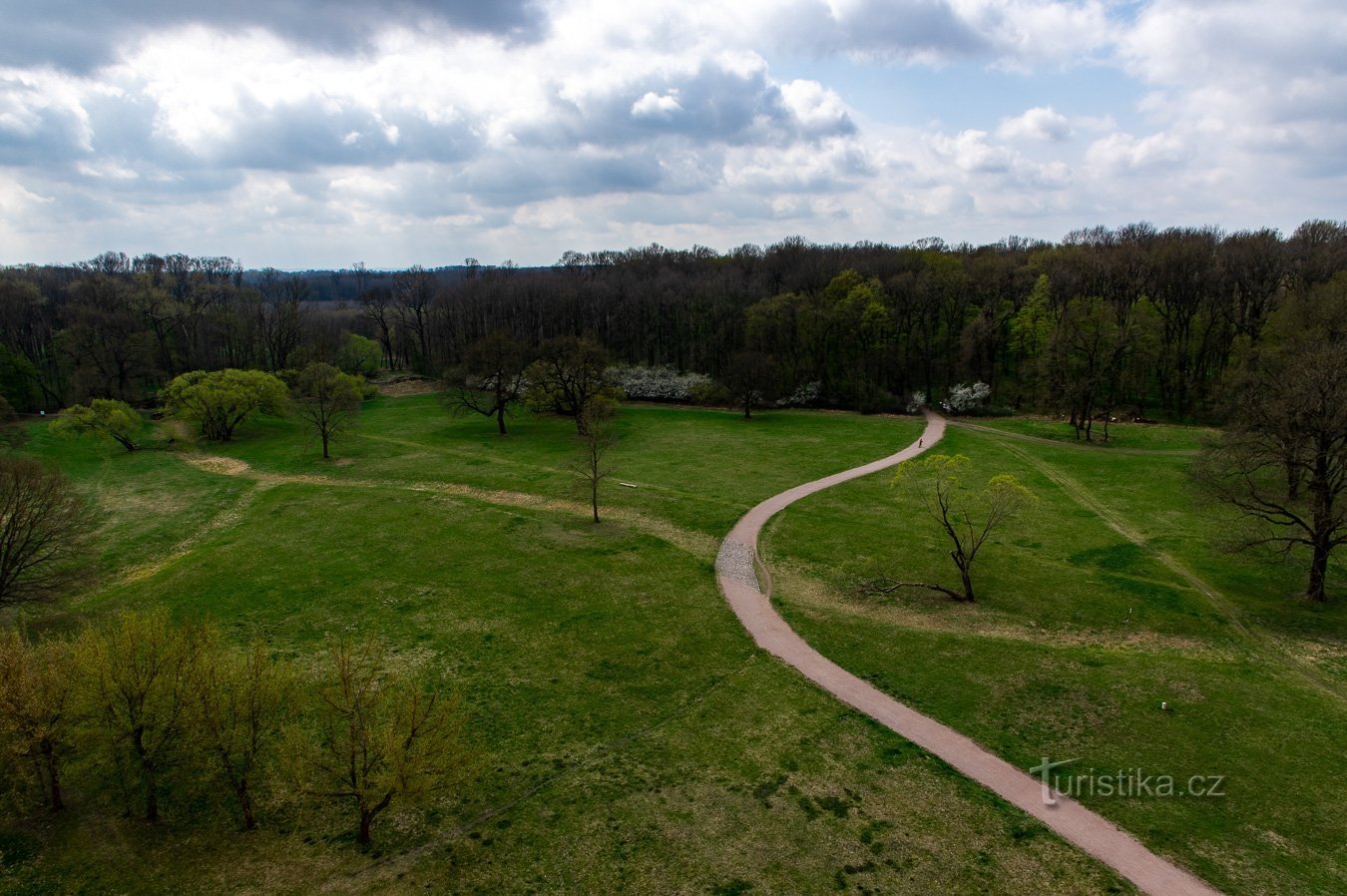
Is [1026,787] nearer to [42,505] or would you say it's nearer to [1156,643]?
[1156,643]

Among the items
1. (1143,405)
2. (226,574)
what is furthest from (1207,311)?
(226,574)

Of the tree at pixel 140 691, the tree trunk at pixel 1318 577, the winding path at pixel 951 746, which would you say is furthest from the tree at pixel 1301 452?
the tree at pixel 140 691

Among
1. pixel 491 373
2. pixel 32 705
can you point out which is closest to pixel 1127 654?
A: pixel 32 705

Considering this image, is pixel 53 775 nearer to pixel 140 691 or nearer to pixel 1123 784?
pixel 140 691

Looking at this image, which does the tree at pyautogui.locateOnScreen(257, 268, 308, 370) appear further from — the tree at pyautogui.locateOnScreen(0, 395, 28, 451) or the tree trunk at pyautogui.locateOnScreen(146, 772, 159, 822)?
the tree trunk at pyautogui.locateOnScreen(146, 772, 159, 822)

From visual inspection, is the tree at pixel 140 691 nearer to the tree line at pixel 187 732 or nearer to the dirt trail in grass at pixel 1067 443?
the tree line at pixel 187 732

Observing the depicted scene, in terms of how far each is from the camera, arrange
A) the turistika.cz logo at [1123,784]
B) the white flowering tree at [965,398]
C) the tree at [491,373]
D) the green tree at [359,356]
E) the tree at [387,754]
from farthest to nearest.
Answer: the green tree at [359,356], the white flowering tree at [965,398], the tree at [491,373], the turistika.cz logo at [1123,784], the tree at [387,754]
